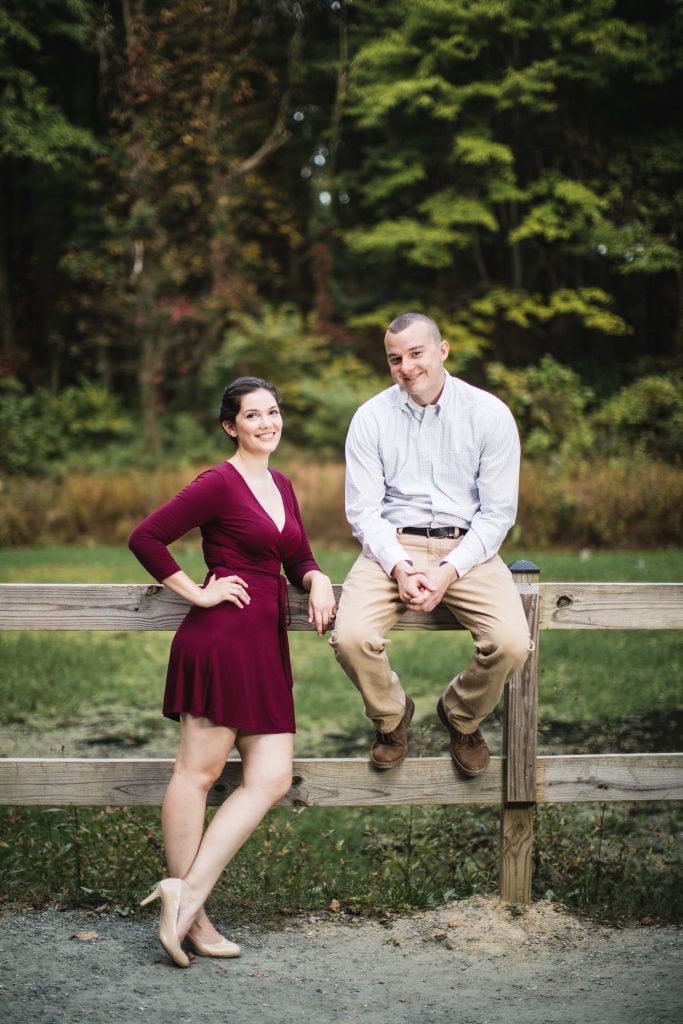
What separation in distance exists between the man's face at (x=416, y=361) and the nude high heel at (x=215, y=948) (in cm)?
213

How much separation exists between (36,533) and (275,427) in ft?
42.2

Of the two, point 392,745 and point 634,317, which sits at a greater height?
point 634,317

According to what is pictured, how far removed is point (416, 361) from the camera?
12.3 ft

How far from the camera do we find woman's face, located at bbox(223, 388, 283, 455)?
3.46 metres

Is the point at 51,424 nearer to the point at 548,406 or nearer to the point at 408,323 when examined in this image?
the point at 548,406

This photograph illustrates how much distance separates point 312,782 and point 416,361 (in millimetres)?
1705

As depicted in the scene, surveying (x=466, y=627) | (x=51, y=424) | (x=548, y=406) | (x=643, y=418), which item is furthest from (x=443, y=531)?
(x=51, y=424)

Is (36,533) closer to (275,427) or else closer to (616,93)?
(275,427)

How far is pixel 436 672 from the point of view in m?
8.42

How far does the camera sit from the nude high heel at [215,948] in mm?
3326

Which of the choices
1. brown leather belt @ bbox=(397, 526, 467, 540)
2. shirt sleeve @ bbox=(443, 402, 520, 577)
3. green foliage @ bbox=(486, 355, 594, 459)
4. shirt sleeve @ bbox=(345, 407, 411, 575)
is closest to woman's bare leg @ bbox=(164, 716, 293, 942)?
shirt sleeve @ bbox=(345, 407, 411, 575)

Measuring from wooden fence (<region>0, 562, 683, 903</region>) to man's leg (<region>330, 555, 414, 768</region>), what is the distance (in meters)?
0.14

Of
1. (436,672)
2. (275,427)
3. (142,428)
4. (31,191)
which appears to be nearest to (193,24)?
(31,191)

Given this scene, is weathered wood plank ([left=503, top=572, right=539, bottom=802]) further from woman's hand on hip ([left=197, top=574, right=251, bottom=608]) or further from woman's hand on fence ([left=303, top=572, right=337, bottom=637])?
woman's hand on hip ([left=197, top=574, right=251, bottom=608])
